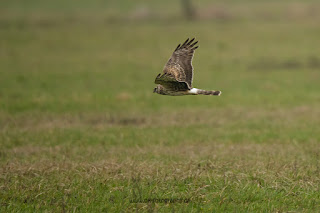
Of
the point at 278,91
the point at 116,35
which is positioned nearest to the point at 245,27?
the point at 116,35

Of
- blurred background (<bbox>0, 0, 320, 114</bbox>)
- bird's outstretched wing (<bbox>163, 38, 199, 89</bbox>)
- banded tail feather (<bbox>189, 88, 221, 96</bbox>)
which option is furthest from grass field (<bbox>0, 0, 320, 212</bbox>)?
bird's outstretched wing (<bbox>163, 38, 199, 89</bbox>)

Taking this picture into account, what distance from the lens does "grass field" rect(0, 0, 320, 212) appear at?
7867 mm

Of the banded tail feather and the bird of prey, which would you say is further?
the bird of prey

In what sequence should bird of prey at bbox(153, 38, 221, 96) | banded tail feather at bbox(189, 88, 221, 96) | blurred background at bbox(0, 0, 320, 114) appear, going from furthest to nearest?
1. blurred background at bbox(0, 0, 320, 114)
2. bird of prey at bbox(153, 38, 221, 96)
3. banded tail feather at bbox(189, 88, 221, 96)

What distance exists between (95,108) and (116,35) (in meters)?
20.3

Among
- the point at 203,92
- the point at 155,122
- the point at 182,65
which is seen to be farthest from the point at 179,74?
the point at 155,122

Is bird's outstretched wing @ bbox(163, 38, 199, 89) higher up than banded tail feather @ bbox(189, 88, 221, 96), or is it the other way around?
bird's outstretched wing @ bbox(163, 38, 199, 89)

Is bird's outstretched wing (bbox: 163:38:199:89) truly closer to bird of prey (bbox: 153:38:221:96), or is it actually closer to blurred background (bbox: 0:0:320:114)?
bird of prey (bbox: 153:38:221:96)

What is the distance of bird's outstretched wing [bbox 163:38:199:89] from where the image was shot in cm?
1035

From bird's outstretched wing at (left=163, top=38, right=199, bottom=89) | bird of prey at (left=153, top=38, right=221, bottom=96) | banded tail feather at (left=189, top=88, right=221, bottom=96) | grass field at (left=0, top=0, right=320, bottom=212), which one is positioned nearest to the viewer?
grass field at (left=0, top=0, right=320, bottom=212)

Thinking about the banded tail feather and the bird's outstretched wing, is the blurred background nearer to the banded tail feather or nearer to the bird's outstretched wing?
the bird's outstretched wing

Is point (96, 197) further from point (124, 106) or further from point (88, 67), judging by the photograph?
point (88, 67)

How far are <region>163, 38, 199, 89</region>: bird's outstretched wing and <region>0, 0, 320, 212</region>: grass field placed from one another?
60.5 inches

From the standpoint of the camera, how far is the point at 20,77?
78.6 ft
